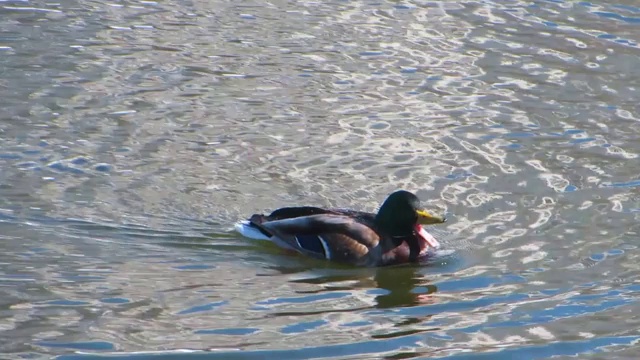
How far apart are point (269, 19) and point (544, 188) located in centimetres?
709

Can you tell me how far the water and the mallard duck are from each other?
146 millimetres

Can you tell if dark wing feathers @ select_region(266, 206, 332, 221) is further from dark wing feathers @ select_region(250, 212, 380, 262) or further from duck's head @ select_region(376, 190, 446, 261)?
duck's head @ select_region(376, 190, 446, 261)

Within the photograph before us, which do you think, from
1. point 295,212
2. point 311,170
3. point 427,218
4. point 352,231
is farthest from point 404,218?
point 311,170

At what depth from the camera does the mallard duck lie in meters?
10.7

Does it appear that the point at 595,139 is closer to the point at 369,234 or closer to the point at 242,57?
the point at 369,234

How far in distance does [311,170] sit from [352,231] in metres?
1.80

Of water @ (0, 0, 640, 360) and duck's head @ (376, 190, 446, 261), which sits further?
duck's head @ (376, 190, 446, 261)

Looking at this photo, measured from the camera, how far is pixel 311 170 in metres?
12.4

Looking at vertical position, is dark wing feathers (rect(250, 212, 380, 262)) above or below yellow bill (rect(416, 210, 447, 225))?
below

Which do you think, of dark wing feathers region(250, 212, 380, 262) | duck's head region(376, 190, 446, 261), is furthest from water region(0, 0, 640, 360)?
duck's head region(376, 190, 446, 261)

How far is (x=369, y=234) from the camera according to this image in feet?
35.2

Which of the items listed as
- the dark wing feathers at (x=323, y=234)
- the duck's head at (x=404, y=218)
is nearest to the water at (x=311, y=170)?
the dark wing feathers at (x=323, y=234)

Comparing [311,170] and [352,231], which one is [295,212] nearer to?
[352,231]

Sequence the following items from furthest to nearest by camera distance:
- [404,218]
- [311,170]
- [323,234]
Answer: [311,170] → [404,218] → [323,234]
